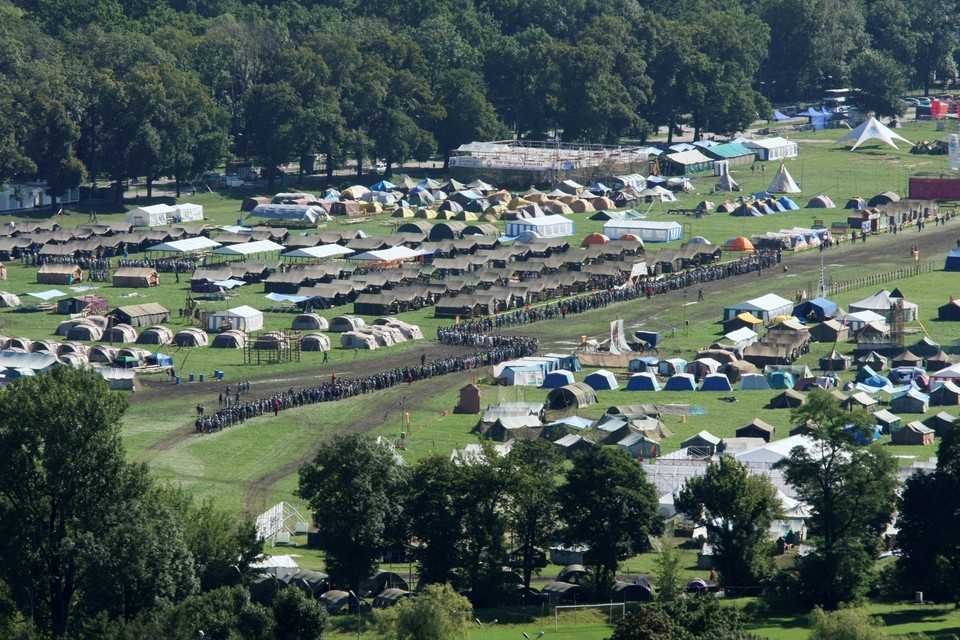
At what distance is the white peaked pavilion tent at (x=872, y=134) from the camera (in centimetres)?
17775

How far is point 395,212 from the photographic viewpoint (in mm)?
146625

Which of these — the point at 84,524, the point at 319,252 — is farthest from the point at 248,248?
the point at 84,524

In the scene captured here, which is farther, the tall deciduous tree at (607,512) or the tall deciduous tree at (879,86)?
the tall deciduous tree at (879,86)

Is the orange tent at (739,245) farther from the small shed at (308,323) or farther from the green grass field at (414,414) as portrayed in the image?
the small shed at (308,323)

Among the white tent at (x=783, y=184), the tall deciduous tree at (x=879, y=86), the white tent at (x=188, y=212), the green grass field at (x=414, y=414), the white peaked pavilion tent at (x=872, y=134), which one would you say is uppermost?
the tall deciduous tree at (x=879, y=86)

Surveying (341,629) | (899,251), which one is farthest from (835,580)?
(899,251)

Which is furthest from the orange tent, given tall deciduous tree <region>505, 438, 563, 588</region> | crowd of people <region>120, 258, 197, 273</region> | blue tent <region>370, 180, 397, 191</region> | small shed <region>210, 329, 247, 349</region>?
tall deciduous tree <region>505, 438, 563, 588</region>

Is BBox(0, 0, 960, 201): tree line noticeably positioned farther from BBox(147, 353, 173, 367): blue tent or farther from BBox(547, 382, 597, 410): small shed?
BBox(547, 382, 597, 410): small shed

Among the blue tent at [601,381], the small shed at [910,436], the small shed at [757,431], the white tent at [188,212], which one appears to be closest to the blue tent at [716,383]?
the blue tent at [601,381]

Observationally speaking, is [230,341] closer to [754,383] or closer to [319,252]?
[319,252]

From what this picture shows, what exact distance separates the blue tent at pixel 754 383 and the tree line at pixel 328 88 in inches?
2929

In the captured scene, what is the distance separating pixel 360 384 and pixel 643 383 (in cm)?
1425

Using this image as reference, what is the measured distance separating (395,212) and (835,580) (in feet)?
297

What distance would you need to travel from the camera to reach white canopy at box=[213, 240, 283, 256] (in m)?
126
